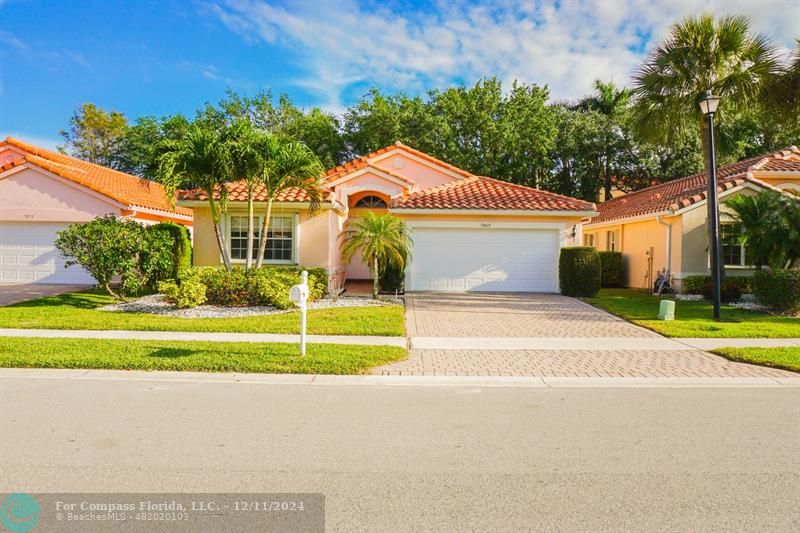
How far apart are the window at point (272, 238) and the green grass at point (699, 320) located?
30.1 ft

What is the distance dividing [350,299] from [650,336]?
794 cm

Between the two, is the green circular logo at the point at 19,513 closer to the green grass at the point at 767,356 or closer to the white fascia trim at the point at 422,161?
the green grass at the point at 767,356

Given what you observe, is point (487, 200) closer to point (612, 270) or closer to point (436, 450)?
point (612, 270)

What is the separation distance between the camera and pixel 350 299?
15344 mm

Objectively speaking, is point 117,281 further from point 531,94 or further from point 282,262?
point 531,94

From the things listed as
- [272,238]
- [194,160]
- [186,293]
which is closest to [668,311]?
[272,238]

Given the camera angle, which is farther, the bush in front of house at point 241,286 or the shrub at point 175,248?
the shrub at point 175,248

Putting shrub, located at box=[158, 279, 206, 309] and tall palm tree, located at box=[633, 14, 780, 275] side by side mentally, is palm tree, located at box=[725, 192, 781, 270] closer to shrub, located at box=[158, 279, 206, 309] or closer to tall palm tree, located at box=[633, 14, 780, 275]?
tall palm tree, located at box=[633, 14, 780, 275]

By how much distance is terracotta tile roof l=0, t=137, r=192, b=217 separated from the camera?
18323 millimetres

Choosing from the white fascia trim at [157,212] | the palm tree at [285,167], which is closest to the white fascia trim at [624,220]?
the palm tree at [285,167]

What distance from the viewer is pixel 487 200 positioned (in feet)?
58.6

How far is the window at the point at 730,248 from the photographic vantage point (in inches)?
676

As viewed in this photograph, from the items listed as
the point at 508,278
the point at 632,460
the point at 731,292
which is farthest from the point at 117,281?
the point at 731,292

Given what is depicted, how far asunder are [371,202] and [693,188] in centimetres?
1206
